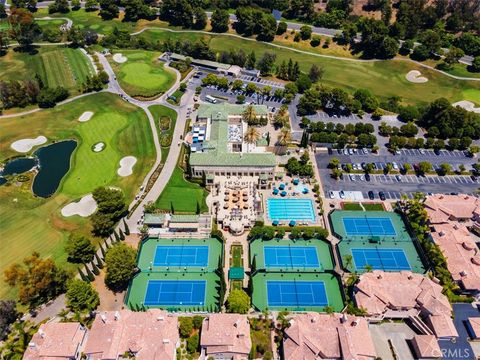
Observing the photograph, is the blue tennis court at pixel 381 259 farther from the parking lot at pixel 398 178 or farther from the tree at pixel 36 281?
the tree at pixel 36 281

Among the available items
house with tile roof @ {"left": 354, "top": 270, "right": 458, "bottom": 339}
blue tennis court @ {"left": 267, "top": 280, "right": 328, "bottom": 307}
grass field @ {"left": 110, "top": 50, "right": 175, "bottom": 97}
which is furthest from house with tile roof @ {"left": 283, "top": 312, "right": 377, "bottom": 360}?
grass field @ {"left": 110, "top": 50, "right": 175, "bottom": 97}

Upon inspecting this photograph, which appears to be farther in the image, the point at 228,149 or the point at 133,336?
the point at 228,149

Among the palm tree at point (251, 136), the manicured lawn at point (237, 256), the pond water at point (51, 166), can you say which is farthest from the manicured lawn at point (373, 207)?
the pond water at point (51, 166)

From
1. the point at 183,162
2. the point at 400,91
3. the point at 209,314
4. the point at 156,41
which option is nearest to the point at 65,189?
the point at 183,162

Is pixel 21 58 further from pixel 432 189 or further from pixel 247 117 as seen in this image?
pixel 432 189

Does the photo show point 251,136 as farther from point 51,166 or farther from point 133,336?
point 133,336

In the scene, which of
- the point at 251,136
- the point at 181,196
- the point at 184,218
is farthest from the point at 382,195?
the point at 181,196

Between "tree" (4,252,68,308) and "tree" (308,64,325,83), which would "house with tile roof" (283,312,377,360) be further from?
"tree" (308,64,325,83)
